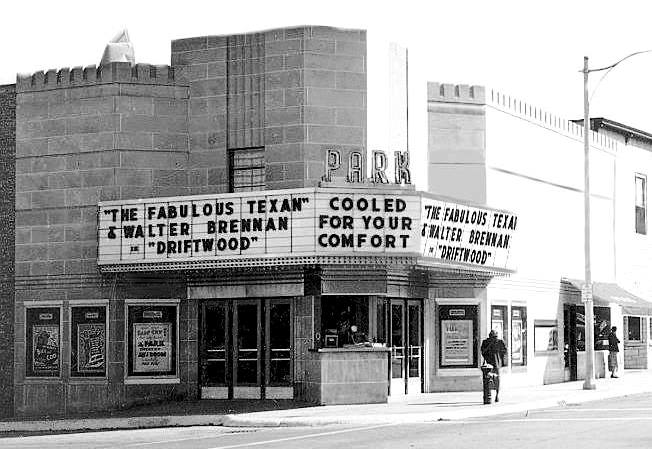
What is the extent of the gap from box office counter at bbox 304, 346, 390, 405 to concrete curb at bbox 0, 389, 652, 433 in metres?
2.25

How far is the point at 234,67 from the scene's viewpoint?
29281 millimetres

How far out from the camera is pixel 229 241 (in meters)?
27.2

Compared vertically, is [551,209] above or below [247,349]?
above

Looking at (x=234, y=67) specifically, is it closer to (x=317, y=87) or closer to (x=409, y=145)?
(x=317, y=87)

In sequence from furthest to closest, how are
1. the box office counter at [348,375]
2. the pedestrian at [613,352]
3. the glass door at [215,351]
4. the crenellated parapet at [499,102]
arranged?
the pedestrian at [613,352] → the crenellated parapet at [499,102] → the glass door at [215,351] → the box office counter at [348,375]

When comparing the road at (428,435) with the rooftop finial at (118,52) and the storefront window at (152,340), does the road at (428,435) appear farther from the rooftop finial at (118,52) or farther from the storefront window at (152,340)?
the rooftop finial at (118,52)

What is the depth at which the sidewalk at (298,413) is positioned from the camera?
24.5 m

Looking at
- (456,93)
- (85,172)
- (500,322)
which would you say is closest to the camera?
(85,172)

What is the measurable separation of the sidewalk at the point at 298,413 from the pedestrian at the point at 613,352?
8.90 metres

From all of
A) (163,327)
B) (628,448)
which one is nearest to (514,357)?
(163,327)

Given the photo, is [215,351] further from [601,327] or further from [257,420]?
[601,327]

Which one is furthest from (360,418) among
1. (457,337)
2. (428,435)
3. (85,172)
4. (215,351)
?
(85,172)

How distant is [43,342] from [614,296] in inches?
725

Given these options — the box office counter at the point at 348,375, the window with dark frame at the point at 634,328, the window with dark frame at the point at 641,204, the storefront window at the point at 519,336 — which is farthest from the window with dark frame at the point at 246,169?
the window with dark frame at the point at 634,328
